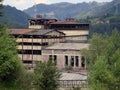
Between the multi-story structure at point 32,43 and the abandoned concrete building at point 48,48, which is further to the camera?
the multi-story structure at point 32,43

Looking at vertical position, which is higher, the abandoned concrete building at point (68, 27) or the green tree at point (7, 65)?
the green tree at point (7, 65)

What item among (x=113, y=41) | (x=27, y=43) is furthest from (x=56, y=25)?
(x=113, y=41)

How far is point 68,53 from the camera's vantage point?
68062mm

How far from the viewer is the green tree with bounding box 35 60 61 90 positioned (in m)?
32.7

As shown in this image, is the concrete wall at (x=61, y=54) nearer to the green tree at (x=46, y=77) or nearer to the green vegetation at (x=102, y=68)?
the green vegetation at (x=102, y=68)

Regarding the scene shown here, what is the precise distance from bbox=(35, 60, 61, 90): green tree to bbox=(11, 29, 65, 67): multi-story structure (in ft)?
120

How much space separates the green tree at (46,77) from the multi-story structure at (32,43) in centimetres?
3671

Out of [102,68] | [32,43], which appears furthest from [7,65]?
[32,43]

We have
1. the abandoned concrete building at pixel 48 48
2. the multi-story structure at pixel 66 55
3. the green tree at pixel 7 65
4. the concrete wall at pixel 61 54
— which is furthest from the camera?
the abandoned concrete building at pixel 48 48

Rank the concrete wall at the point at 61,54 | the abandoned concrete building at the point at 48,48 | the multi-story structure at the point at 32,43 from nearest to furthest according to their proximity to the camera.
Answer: the concrete wall at the point at 61,54, the abandoned concrete building at the point at 48,48, the multi-story structure at the point at 32,43

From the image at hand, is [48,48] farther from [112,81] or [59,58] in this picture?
[112,81]

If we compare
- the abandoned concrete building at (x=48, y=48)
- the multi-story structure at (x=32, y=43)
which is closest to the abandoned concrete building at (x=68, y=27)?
the abandoned concrete building at (x=48, y=48)

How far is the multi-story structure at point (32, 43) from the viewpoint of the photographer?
70.9 m

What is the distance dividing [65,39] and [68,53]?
12.9 meters
